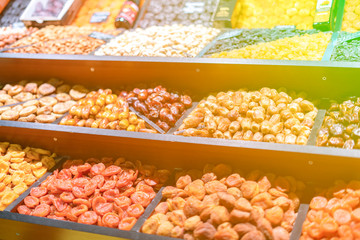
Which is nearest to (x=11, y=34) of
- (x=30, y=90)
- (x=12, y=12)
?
(x=12, y=12)

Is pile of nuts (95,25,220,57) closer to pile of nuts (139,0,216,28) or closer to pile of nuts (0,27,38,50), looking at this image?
pile of nuts (139,0,216,28)

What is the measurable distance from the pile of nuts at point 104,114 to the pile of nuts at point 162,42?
19.0 inches

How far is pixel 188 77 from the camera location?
241cm

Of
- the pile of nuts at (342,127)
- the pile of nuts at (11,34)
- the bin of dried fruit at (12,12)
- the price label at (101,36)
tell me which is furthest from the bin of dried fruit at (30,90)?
the pile of nuts at (342,127)

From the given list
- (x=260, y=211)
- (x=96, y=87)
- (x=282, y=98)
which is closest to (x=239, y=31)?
(x=282, y=98)

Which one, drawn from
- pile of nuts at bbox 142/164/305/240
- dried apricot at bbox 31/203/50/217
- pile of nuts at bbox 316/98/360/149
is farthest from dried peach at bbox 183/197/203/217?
dried apricot at bbox 31/203/50/217

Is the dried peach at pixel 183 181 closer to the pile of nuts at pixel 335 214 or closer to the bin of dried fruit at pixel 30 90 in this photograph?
the pile of nuts at pixel 335 214

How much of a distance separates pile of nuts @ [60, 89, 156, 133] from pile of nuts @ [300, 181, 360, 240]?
3.39ft

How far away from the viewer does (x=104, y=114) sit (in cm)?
228

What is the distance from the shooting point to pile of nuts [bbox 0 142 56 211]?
2.08m

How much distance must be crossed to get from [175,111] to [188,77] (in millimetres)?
332

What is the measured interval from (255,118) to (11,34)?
302 centimetres

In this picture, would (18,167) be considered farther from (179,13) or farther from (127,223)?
(179,13)

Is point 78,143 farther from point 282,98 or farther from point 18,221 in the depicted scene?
point 282,98
